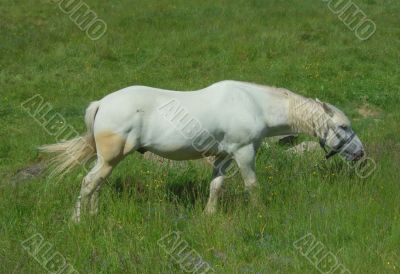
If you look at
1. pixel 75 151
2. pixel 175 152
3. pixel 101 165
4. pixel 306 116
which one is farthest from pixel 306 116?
pixel 75 151

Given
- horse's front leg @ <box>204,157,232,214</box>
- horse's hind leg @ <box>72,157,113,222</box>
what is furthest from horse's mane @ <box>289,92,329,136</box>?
horse's hind leg @ <box>72,157,113,222</box>

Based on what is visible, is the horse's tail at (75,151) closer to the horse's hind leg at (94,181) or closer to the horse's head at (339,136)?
the horse's hind leg at (94,181)

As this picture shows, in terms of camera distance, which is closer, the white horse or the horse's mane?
the white horse

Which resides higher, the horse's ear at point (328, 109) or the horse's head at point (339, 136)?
the horse's ear at point (328, 109)

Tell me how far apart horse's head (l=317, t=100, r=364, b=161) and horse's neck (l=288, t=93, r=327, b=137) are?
5cm

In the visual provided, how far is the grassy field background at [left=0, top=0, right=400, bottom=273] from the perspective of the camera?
539cm

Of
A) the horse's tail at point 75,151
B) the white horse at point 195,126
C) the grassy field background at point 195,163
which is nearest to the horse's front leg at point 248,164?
the white horse at point 195,126

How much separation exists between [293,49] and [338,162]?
9.38 meters

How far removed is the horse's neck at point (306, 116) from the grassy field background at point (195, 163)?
1.85 feet

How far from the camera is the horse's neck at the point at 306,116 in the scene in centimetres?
716

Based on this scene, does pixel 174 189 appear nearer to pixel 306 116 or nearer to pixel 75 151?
pixel 75 151

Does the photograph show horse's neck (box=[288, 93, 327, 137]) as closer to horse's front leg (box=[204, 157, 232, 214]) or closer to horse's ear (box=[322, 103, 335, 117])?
horse's ear (box=[322, 103, 335, 117])

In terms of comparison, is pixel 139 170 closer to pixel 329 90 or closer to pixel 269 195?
pixel 269 195

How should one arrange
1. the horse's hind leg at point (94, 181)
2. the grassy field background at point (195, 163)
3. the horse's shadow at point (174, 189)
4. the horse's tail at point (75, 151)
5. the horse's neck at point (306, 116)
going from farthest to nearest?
1. the horse's neck at point (306, 116)
2. the horse's tail at point (75, 151)
3. the horse's shadow at point (174, 189)
4. the horse's hind leg at point (94, 181)
5. the grassy field background at point (195, 163)
